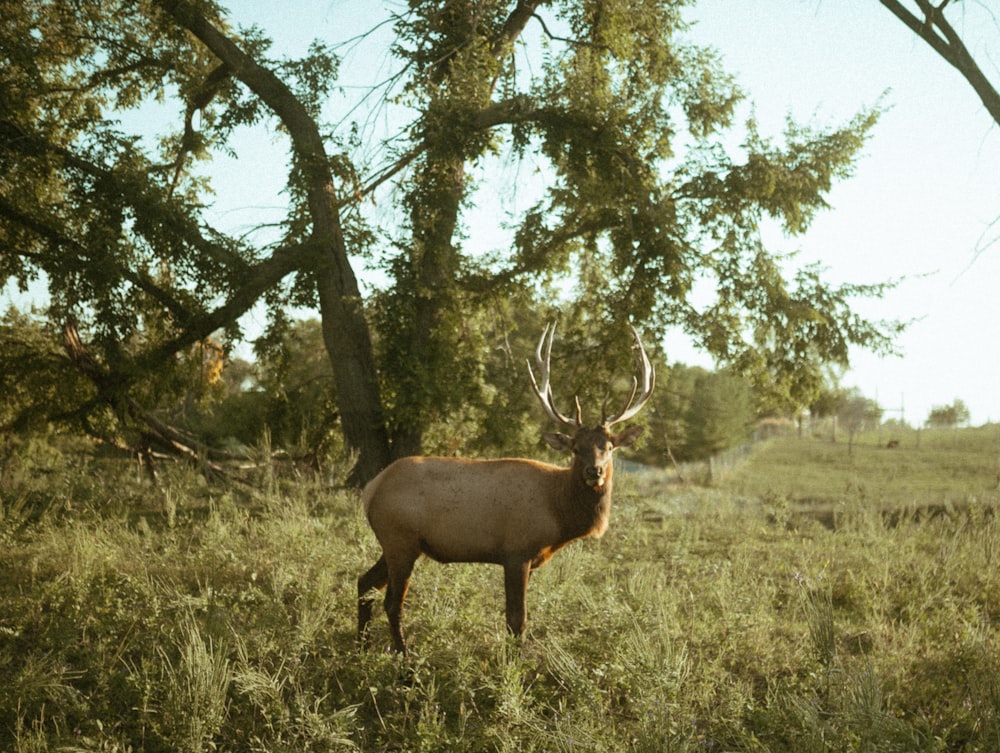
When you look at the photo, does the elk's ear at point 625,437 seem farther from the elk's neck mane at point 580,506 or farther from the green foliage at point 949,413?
the green foliage at point 949,413

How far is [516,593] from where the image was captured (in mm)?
5836

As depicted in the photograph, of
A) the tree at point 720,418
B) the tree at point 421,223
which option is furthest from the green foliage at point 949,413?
the tree at point 421,223

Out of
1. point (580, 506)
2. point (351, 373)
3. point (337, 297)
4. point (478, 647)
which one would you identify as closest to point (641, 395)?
point (580, 506)

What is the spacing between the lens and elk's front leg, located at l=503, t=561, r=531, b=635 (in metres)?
5.76

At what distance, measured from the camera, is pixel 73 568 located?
6777 mm

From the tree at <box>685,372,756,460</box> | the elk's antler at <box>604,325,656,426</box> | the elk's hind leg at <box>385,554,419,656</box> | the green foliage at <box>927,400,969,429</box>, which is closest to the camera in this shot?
the elk's hind leg at <box>385,554,419,656</box>

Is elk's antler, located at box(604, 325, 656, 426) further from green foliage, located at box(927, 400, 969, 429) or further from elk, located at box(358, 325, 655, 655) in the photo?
green foliage, located at box(927, 400, 969, 429)

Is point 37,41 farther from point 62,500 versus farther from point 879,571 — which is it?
point 879,571

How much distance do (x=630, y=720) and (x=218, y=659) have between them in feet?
8.33

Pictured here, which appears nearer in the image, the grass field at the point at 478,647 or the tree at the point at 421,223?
the grass field at the point at 478,647

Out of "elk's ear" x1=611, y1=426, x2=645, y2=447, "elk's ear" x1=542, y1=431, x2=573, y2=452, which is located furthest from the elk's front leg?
"elk's ear" x1=611, y1=426, x2=645, y2=447

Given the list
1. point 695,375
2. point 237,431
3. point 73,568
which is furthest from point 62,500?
point 695,375

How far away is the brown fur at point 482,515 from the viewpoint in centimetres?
585

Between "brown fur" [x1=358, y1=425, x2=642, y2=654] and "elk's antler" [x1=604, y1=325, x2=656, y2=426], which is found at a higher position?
"elk's antler" [x1=604, y1=325, x2=656, y2=426]
